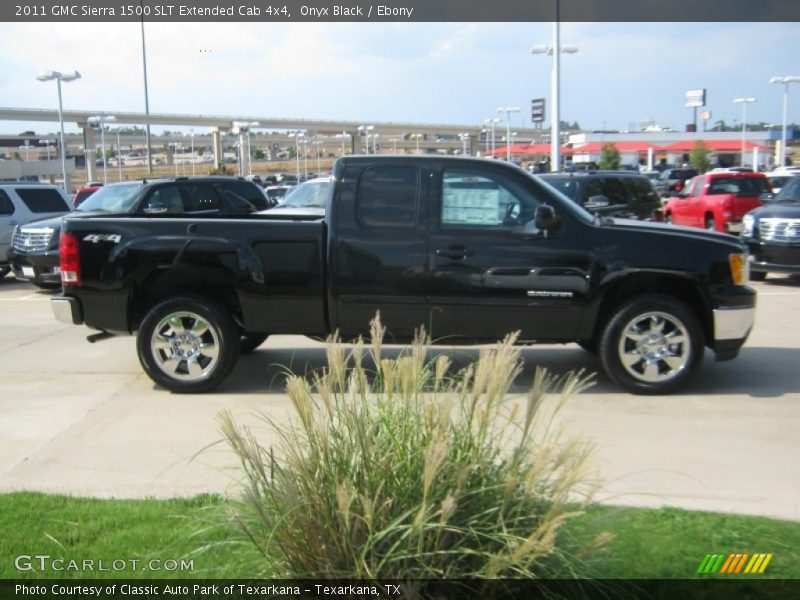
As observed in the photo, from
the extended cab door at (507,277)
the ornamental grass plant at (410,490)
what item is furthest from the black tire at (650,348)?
the ornamental grass plant at (410,490)

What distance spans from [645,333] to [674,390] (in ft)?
1.83

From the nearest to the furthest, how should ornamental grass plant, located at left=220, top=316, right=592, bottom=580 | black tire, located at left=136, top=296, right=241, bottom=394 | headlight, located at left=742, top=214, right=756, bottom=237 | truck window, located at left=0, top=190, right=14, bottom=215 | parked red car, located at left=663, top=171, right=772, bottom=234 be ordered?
ornamental grass plant, located at left=220, top=316, right=592, bottom=580 < black tire, located at left=136, top=296, right=241, bottom=394 < headlight, located at left=742, top=214, right=756, bottom=237 < truck window, located at left=0, top=190, right=14, bottom=215 < parked red car, located at left=663, top=171, right=772, bottom=234

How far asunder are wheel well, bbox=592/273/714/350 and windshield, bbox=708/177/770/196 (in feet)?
45.3

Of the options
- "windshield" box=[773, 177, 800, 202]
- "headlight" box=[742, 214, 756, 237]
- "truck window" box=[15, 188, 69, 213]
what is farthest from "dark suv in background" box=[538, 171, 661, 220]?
"truck window" box=[15, 188, 69, 213]

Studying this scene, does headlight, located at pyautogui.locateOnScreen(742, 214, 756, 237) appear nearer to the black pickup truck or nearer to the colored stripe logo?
the black pickup truck

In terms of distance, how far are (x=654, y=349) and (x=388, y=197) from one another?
2658 mm

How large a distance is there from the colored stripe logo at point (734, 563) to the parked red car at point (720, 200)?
1684 centimetres

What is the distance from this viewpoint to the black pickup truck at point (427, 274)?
24.1 feet

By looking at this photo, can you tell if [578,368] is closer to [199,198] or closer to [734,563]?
[734,563]

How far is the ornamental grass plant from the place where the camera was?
10.2 feet

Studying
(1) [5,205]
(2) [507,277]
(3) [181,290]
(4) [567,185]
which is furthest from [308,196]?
(2) [507,277]

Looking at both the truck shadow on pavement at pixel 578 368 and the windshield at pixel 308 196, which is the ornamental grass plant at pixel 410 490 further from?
the windshield at pixel 308 196

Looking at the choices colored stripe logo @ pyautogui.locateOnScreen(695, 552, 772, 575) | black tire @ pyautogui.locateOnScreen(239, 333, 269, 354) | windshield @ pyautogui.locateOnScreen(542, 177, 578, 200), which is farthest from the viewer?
windshield @ pyautogui.locateOnScreen(542, 177, 578, 200)

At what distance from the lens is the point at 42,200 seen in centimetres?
1775
